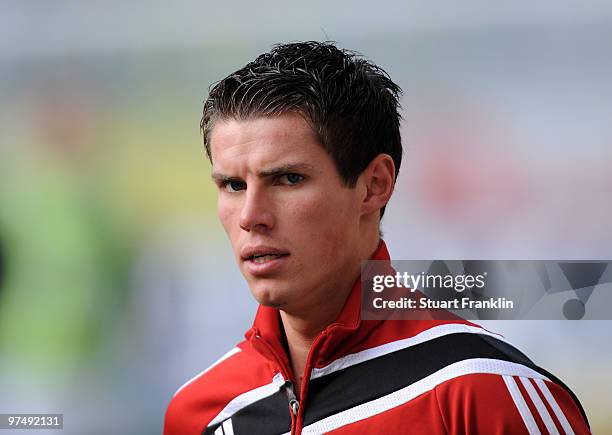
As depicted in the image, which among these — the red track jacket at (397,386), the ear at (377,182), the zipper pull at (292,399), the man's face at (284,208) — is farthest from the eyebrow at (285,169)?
the zipper pull at (292,399)

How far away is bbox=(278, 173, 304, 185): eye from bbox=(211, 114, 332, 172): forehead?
0.03 metres

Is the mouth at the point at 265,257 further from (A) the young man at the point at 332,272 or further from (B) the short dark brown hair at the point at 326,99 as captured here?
(B) the short dark brown hair at the point at 326,99

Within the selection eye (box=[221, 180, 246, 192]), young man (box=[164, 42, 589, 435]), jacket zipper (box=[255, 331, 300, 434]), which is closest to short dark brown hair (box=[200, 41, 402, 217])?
young man (box=[164, 42, 589, 435])

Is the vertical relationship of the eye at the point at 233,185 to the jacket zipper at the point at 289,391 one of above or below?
above

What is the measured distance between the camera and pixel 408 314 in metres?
1.53

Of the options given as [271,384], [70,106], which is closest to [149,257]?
[70,106]

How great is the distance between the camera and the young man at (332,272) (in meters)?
1.39

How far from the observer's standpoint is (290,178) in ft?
4.72

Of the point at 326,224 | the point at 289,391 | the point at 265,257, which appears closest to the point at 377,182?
the point at 326,224

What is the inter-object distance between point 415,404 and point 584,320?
123cm

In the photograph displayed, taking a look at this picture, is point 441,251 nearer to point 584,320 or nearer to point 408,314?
point 584,320

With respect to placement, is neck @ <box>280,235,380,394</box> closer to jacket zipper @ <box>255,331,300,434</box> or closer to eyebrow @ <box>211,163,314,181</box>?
jacket zipper @ <box>255,331,300,434</box>

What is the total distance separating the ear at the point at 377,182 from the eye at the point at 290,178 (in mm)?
127

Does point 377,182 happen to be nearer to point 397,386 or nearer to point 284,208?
point 284,208
